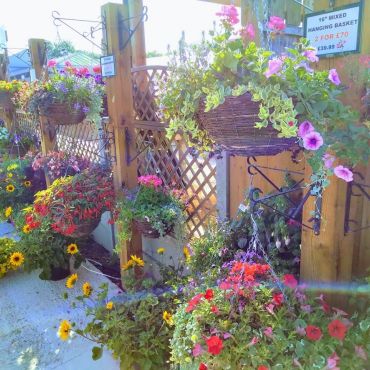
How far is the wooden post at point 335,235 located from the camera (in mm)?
1181

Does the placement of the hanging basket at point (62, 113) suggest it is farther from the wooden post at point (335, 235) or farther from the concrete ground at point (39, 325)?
the wooden post at point (335, 235)

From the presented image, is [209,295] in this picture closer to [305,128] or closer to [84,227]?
[305,128]

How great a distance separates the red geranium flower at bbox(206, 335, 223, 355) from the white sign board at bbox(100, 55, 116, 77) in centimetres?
168

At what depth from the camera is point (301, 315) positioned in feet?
4.27

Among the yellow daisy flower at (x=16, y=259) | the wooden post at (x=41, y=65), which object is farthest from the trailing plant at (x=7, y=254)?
the wooden post at (x=41, y=65)

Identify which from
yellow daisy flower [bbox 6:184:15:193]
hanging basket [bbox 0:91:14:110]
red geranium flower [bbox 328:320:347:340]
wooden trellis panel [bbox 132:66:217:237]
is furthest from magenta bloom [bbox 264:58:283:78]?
hanging basket [bbox 0:91:14:110]

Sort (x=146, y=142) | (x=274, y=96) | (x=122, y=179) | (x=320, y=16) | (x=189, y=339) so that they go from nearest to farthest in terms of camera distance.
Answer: (x=274, y=96), (x=320, y=16), (x=189, y=339), (x=122, y=179), (x=146, y=142)

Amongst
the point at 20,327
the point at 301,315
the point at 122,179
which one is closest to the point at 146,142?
the point at 122,179

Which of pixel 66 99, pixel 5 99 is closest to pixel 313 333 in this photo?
pixel 66 99

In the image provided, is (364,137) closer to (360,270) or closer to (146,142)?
(360,270)

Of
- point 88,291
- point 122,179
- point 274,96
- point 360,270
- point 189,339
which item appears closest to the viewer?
point 274,96

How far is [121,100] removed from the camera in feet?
7.75

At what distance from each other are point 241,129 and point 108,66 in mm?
1444

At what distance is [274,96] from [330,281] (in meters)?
0.77
